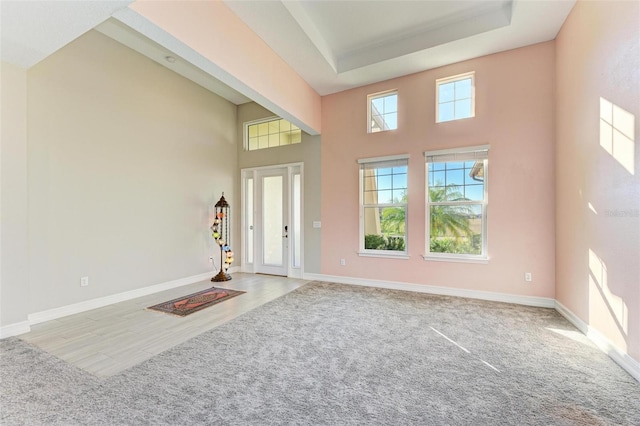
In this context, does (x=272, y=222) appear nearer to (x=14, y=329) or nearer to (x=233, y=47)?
(x=233, y=47)

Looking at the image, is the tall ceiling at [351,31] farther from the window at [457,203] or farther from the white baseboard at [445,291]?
the white baseboard at [445,291]

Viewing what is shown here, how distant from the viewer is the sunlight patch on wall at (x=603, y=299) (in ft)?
7.13

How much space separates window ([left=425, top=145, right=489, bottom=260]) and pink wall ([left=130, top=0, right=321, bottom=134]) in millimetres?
2468

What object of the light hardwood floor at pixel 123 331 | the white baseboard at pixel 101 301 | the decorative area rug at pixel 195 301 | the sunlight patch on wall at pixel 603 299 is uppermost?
the sunlight patch on wall at pixel 603 299

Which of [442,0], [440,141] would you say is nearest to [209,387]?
[440,141]

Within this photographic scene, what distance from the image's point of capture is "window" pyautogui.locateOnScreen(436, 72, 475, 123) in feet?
13.4

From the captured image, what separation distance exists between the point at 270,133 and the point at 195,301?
369 cm

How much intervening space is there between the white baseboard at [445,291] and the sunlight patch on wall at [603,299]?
3.32 feet

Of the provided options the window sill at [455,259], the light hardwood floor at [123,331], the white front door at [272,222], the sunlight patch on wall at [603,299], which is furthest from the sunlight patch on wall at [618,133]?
the white front door at [272,222]

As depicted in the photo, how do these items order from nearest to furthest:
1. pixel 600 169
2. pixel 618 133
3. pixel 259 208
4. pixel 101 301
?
1. pixel 618 133
2. pixel 600 169
3. pixel 101 301
4. pixel 259 208

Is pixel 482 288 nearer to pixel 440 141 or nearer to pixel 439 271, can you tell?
pixel 439 271

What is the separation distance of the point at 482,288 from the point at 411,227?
1.35 metres

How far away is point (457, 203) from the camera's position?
4082 millimetres

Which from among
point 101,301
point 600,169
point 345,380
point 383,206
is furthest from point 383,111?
point 101,301
